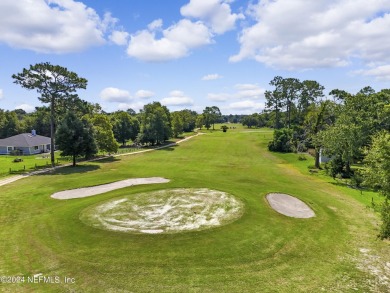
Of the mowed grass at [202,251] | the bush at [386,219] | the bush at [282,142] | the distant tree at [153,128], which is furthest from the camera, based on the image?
the distant tree at [153,128]

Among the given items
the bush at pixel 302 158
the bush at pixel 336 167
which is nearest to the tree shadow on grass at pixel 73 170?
the bush at pixel 336 167

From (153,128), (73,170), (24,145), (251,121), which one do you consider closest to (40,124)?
(24,145)

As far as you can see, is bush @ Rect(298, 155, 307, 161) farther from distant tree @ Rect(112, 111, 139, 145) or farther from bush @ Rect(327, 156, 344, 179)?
distant tree @ Rect(112, 111, 139, 145)

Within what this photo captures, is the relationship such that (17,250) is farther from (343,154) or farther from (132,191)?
(343,154)

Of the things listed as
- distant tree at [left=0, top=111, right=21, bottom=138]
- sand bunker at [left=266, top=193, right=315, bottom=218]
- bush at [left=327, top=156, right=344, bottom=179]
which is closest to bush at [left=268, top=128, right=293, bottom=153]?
bush at [left=327, top=156, right=344, bottom=179]

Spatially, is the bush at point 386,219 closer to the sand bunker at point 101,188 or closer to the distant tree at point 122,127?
the sand bunker at point 101,188
